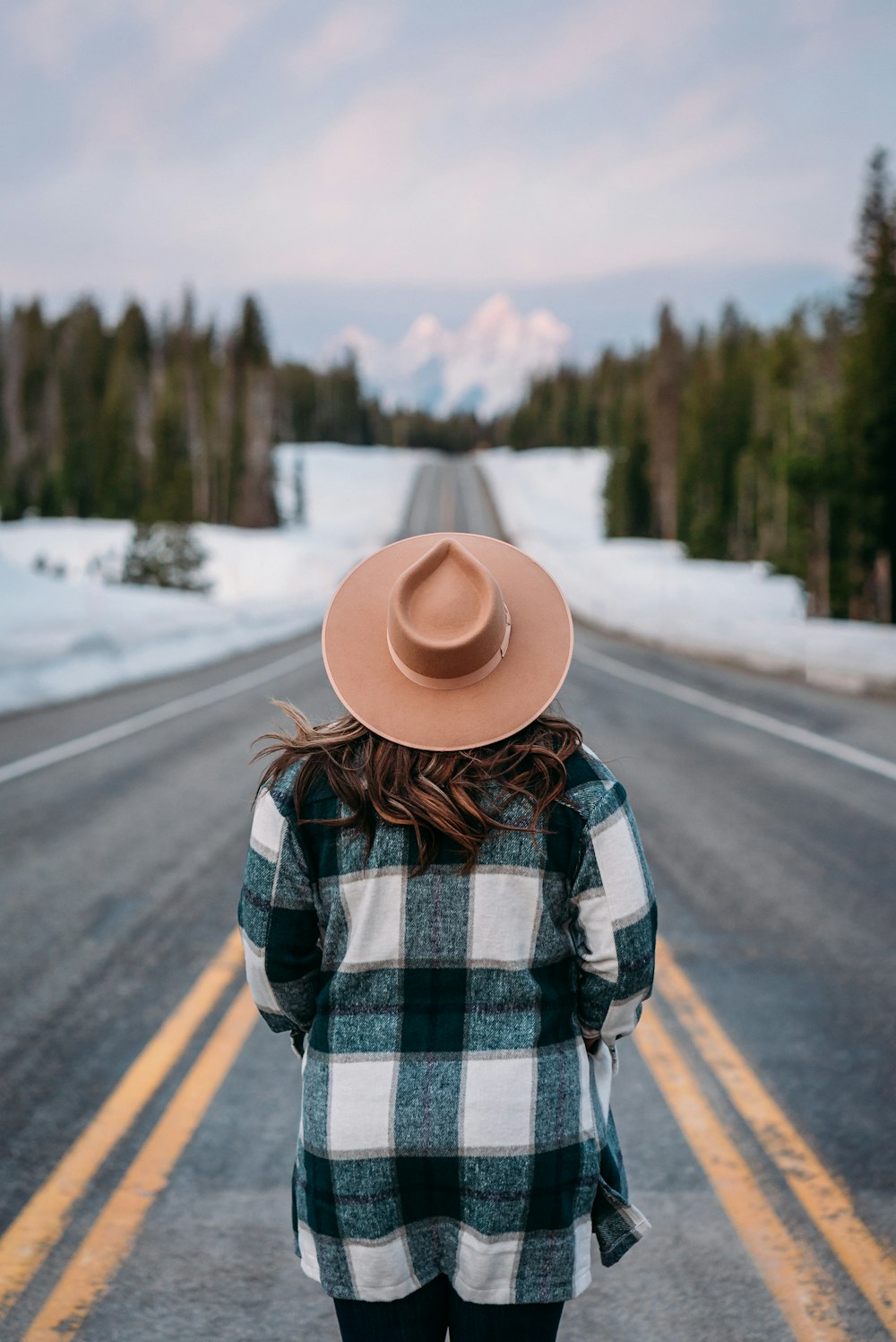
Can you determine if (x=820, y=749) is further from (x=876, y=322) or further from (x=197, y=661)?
(x=876, y=322)

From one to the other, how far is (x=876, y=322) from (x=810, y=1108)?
150ft

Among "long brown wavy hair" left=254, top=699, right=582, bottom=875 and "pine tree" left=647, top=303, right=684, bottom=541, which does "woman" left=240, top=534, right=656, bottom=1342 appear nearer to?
"long brown wavy hair" left=254, top=699, right=582, bottom=875

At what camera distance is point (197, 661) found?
2312cm

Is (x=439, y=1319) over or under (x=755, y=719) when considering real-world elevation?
over

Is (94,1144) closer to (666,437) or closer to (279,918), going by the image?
(279,918)

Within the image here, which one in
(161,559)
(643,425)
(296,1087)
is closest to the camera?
(296,1087)

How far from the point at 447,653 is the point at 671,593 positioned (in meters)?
43.2

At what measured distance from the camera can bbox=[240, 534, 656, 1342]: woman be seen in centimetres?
168

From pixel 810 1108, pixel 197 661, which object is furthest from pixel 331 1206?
pixel 197 661

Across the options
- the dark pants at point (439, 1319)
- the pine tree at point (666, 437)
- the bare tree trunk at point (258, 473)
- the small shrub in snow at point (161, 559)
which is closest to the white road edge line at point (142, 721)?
the dark pants at point (439, 1319)

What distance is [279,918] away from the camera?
1.79 metres

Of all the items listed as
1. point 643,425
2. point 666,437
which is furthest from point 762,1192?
point 643,425

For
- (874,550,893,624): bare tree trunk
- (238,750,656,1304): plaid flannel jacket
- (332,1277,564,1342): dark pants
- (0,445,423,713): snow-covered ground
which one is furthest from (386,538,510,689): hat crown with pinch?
(874,550,893,624): bare tree trunk

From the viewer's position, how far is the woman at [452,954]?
1.68 meters
